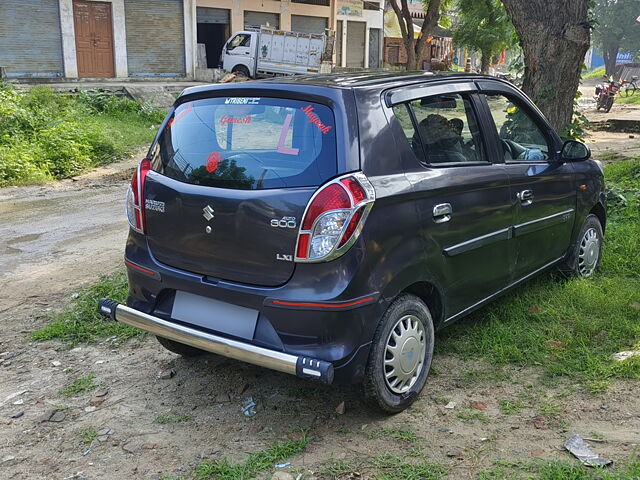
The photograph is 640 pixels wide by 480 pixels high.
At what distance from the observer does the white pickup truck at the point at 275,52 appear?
25.2 meters

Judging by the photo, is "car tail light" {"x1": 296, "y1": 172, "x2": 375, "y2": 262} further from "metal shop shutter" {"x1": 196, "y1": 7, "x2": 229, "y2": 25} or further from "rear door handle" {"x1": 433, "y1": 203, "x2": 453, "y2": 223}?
"metal shop shutter" {"x1": 196, "y1": 7, "x2": 229, "y2": 25}

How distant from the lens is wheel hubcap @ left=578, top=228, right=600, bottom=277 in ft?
17.7

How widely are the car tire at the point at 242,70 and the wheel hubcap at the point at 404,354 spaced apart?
2361 cm

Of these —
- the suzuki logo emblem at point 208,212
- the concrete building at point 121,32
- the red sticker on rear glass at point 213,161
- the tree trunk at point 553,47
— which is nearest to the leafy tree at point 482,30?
the concrete building at point 121,32

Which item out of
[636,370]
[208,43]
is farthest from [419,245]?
[208,43]

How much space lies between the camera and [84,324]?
4.80 metres

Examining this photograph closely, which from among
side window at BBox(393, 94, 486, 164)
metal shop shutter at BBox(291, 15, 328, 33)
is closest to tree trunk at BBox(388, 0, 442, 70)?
metal shop shutter at BBox(291, 15, 328, 33)

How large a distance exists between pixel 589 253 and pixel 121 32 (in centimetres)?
2207

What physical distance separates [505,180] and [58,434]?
299 cm

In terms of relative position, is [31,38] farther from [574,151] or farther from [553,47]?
[574,151]

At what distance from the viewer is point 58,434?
3.41 meters

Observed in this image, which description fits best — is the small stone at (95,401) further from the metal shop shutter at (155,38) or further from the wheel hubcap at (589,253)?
the metal shop shutter at (155,38)

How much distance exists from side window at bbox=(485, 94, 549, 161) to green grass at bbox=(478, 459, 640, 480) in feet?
6.74

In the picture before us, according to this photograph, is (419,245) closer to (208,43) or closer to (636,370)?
(636,370)
